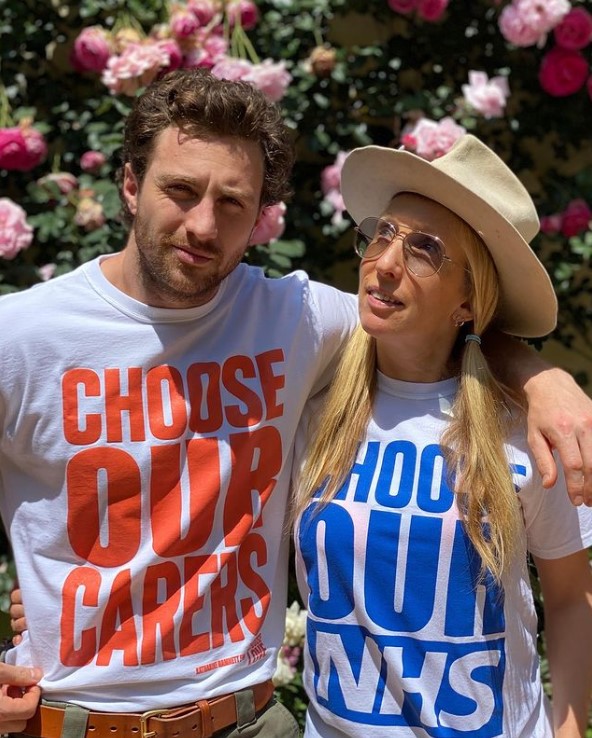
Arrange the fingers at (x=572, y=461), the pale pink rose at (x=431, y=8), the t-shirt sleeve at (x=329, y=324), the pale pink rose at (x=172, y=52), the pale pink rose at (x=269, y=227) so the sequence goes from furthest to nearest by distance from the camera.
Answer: the pale pink rose at (x=431, y=8) < the pale pink rose at (x=172, y=52) < the pale pink rose at (x=269, y=227) < the t-shirt sleeve at (x=329, y=324) < the fingers at (x=572, y=461)

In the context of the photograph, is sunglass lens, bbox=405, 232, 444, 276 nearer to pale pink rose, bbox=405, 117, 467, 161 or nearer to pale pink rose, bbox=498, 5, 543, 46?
pale pink rose, bbox=405, 117, 467, 161

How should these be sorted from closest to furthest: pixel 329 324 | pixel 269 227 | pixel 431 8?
pixel 329 324 → pixel 269 227 → pixel 431 8

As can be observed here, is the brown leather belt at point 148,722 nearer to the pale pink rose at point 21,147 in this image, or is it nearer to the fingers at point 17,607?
the fingers at point 17,607

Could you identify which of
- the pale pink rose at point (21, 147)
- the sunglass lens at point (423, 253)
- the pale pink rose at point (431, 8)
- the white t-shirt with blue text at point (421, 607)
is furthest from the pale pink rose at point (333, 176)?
the white t-shirt with blue text at point (421, 607)

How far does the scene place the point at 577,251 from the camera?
3.23 m

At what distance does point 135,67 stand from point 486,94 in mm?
1195

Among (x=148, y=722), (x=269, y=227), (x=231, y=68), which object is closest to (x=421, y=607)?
(x=148, y=722)

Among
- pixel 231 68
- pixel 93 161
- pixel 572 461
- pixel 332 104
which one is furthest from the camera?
pixel 332 104

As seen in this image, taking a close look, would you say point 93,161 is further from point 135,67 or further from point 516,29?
point 516,29

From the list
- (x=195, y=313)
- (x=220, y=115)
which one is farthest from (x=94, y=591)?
(x=220, y=115)

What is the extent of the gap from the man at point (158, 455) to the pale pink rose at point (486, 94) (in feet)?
4.74

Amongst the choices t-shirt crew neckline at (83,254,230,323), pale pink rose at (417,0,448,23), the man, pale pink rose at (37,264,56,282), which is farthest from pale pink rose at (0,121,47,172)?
pale pink rose at (417,0,448,23)

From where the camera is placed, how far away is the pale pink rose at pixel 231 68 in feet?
9.01

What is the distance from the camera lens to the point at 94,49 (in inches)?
117
